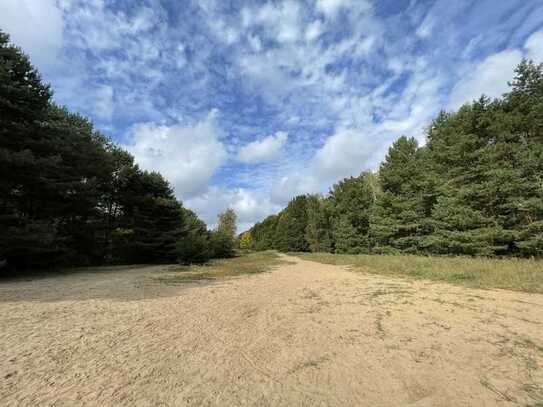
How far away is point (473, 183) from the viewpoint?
16484 mm

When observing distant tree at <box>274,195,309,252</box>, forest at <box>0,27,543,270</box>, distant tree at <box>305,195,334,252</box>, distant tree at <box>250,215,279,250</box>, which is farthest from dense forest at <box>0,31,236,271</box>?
distant tree at <box>250,215,279,250</box>

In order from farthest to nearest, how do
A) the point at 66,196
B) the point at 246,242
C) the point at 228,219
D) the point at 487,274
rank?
the point at 246,242 → the point at 228,219 → the point at 66,196 → the point at 487,274

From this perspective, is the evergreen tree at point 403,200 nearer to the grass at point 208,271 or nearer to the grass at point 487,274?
the grass at point 487,274

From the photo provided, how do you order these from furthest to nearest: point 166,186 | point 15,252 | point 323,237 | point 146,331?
1. point 323,237
2. point 166,186
3. point 15,252
4. point 146,331

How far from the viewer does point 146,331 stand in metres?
3.96

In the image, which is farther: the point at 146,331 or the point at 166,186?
the point at 166,186

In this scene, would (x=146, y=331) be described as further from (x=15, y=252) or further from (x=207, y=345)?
(x=15, y=252)

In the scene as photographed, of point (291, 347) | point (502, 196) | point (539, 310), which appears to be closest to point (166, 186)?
point (291, 347)

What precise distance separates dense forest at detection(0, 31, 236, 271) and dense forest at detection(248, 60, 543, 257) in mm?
16210

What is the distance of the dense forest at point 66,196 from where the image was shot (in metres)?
9.77

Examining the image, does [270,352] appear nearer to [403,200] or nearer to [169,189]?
[169,189]

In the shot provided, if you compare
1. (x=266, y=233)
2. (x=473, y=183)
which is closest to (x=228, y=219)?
(x=266, y=233)

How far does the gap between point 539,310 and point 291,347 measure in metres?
5.14

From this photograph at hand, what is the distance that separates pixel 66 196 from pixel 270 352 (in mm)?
13482
